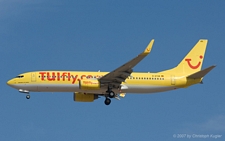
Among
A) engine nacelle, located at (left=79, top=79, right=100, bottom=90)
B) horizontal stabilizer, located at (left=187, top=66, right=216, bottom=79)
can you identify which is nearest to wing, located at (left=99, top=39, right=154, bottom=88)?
engine nacelle, located at (left=79, top=79, right=100, bottom=90)

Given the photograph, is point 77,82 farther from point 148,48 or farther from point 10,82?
point 148,48

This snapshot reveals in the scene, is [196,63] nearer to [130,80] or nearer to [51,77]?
[130,80]

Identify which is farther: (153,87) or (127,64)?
(153,87)

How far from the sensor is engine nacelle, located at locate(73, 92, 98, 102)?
261ft

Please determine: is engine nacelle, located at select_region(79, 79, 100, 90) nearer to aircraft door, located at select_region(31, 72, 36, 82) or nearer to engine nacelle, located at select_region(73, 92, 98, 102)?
engine nacelle, located at select_region(73, 92, 98, 102)

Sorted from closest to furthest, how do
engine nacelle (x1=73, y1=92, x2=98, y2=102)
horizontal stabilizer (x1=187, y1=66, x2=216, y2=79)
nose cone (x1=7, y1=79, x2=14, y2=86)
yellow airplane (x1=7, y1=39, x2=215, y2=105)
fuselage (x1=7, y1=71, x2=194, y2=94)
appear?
horizontal stabilizer (x1=187, y1=66, x2=216, y2=79)
yellow airplane (x1=7, y1=39, x2=215, y2=105)
fuselage (x1=7, y1=71, x2=194, y2=94)
nose cone (x1=7, y1=79, x2=14, y2=86)
engine nacelle (x1=73, y1=92, x2=98, y2=102)

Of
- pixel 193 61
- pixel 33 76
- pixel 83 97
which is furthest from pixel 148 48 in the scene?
pixel 193 61

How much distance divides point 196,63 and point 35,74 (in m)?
21.7

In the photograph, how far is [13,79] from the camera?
7625cm

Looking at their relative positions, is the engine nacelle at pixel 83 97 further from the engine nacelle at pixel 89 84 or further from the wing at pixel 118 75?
the engine nacelle at pixel 89 84

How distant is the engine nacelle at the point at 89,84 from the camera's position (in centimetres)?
7344

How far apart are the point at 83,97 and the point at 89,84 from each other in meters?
6.30

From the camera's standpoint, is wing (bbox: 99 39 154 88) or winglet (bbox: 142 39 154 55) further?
wing (bbox: 99 39 154 88)

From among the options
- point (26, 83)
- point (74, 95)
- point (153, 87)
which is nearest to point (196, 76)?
point (153, 87)
